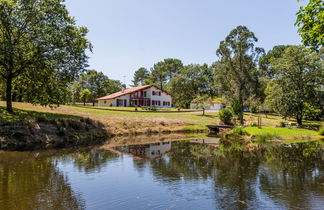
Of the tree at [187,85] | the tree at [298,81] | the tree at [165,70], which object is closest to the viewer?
the tree at [298,81]

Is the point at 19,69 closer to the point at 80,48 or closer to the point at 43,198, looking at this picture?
the point at 80,48

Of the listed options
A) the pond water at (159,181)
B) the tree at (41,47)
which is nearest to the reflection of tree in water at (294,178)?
the pond water at (159,181)

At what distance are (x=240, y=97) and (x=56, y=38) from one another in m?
28.1

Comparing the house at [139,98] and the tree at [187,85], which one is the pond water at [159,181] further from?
the tree at [187,85]

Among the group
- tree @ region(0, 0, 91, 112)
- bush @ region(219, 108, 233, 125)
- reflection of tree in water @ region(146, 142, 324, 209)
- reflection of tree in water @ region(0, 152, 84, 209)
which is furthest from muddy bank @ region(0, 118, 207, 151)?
bush @ region(219, 108, 233, 125)

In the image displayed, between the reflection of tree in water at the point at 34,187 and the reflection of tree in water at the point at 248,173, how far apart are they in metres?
4.26

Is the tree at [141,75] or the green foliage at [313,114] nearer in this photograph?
the green foliage at [313,114]

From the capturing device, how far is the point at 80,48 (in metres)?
26.3

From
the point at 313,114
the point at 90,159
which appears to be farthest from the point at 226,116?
the point at 313,114

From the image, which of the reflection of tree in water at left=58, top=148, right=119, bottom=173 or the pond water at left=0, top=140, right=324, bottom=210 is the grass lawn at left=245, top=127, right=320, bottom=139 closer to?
the pond water at left=0, top=140, right=324, bottom=210

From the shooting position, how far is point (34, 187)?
10156mm

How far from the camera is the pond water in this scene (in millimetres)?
8664

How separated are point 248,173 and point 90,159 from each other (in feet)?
31.3

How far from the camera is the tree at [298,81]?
38625 millimetres
